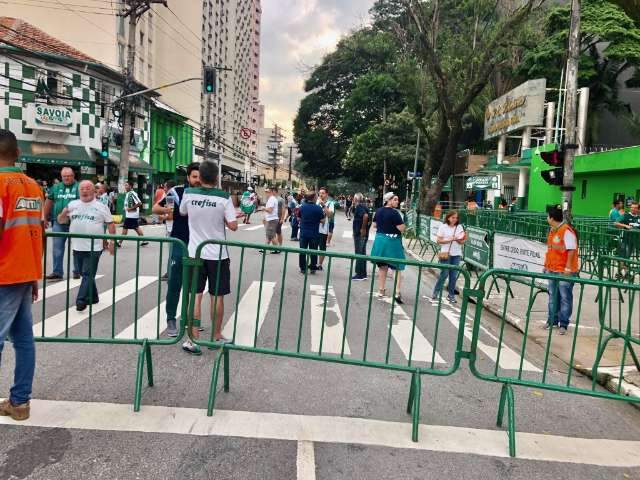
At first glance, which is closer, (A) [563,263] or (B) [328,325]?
(B) [328,325]

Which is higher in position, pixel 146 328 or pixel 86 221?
pixel 86 221

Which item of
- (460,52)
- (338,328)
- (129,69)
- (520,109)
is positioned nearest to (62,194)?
(338,328)

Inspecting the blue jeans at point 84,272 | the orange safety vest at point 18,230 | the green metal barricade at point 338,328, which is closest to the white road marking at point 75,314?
the blue jeans at point 84,272

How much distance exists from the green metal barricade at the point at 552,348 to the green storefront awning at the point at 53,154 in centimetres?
2164

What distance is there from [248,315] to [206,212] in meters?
2.06

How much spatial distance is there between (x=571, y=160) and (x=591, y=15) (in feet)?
78.8

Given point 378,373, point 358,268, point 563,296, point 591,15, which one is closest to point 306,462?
point 378,373

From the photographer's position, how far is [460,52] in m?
18.7

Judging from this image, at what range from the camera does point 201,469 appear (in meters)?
3.15

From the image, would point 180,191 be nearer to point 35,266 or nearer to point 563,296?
point 35,266

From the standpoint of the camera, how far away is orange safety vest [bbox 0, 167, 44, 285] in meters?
3.38

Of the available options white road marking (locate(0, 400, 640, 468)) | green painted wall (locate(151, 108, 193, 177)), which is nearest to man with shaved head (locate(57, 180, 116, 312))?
white road marking (locate(0, 400, 640, 468))

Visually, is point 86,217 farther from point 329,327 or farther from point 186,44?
point 186,44

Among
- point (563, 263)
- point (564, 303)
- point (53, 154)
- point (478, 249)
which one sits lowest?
point (564, 303)
